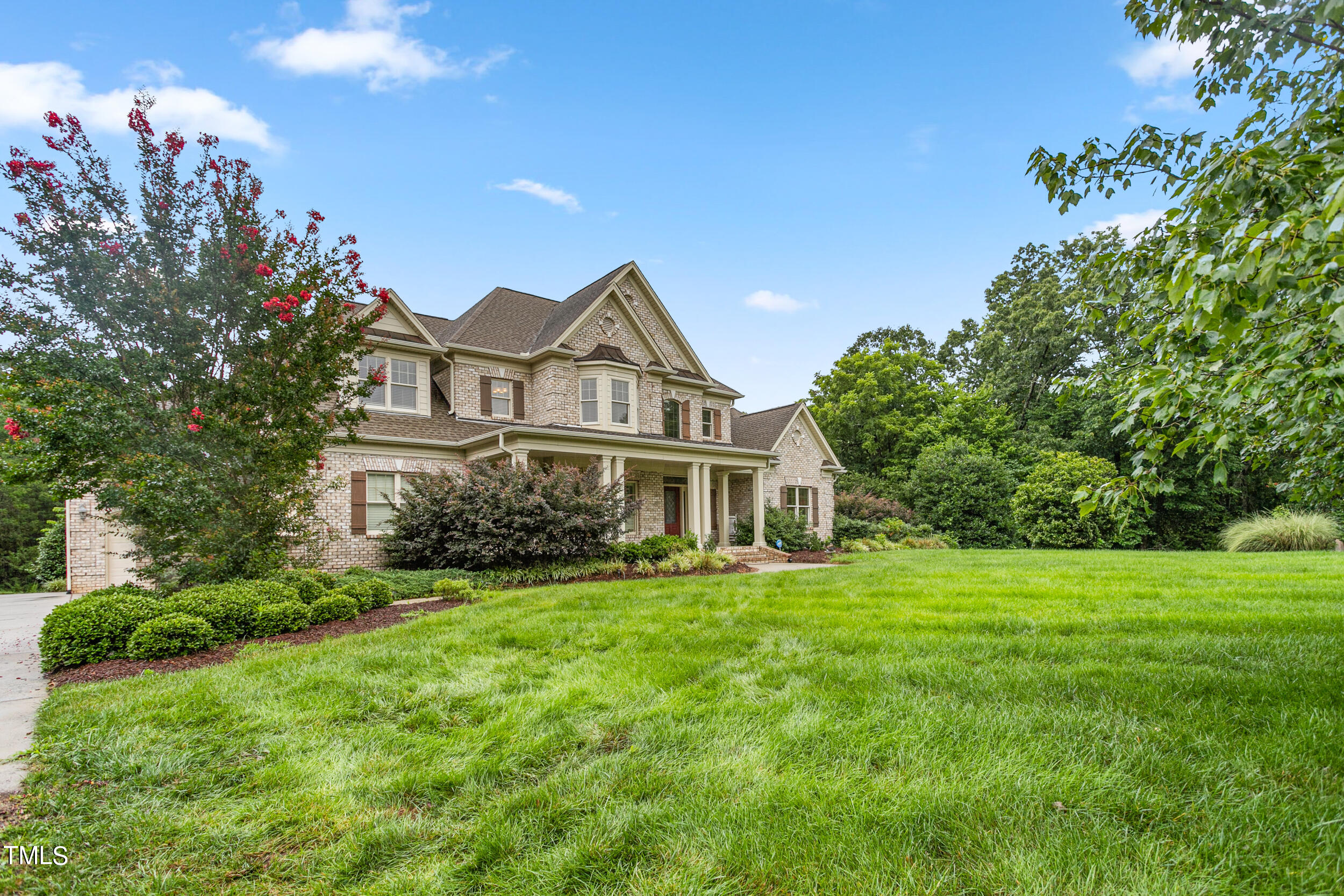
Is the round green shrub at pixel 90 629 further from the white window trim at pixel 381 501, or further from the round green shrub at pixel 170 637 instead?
the white window trim at pixel 381 501

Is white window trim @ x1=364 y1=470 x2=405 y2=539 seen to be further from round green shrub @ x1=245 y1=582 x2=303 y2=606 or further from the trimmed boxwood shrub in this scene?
round green shrub @ x1=245 y1=582 x2=303 y2=606

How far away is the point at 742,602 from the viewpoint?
7.36 meters

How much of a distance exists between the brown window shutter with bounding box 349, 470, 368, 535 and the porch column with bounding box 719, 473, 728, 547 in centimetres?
1052

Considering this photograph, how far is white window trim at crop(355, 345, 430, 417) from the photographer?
564 inches

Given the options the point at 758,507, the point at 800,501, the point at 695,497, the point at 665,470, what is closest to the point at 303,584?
the point at 695,497

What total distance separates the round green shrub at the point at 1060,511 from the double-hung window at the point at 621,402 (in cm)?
1403

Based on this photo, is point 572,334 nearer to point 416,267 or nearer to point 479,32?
point 416,267

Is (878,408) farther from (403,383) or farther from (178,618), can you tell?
(178,618)

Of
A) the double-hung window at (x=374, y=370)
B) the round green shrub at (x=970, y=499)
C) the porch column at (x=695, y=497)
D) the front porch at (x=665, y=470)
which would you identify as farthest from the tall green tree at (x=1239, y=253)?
the round green shrub at (x=970, y=499)

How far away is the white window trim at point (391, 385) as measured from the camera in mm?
14320

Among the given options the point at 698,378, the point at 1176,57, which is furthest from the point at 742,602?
the point at 698,378

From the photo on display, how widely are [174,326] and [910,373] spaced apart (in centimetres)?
3309

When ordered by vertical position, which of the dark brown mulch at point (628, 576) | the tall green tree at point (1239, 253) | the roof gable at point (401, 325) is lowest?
the dark brown mulch at point (628, 576)

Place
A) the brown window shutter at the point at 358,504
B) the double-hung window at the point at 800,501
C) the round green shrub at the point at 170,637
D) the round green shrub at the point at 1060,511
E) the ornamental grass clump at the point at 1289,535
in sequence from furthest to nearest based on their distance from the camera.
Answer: the double-hung window at the point at 800,501 → the round green shrub at the point at 1060,511 → the ornamental grass clump at the point at 1289,535 → the brown window shutter at the point at 358,504 → the round green shrub at the point at 170,637
